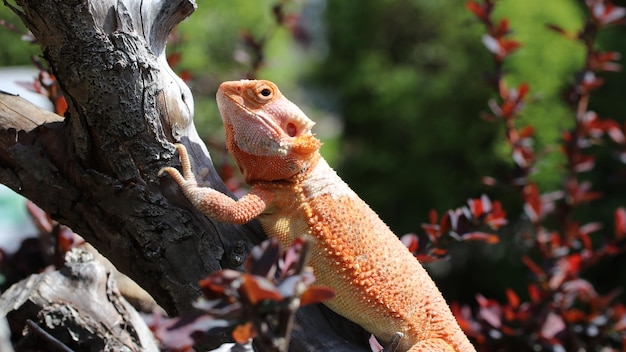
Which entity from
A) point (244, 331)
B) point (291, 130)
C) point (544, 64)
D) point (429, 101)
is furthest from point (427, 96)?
point (244, 331)

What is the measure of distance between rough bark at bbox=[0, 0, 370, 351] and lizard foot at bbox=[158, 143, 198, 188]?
25 millimetres

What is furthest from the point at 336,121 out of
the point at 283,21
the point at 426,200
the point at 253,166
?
the point at 253,166

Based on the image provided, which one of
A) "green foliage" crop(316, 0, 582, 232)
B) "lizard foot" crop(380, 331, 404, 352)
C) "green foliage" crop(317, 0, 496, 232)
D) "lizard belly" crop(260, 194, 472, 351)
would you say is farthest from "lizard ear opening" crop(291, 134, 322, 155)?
"green foliage" crop(317, 0, 496, 232)

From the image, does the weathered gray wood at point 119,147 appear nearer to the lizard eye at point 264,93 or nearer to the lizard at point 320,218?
the lizard at point 320,218

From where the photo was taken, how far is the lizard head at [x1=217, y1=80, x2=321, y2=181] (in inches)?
74.7

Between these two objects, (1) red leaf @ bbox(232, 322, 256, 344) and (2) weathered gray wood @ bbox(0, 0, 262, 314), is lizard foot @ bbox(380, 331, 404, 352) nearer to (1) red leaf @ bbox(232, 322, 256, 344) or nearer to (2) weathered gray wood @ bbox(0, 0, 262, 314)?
(2) weathered gray wood @ bbox(0, 0, 262, 314)

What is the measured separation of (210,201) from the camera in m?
1.74

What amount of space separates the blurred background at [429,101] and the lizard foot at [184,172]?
8.64 ft

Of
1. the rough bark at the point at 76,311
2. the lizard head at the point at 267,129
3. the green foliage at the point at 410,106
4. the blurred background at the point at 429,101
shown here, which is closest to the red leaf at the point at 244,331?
the lizard head at the point at 267,129

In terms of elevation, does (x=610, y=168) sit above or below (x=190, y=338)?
below

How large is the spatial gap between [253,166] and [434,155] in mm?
3862

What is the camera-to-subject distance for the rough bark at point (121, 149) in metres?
1.68

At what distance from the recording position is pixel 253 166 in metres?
1.95

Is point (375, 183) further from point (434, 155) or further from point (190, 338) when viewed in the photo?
point (190, 338)
